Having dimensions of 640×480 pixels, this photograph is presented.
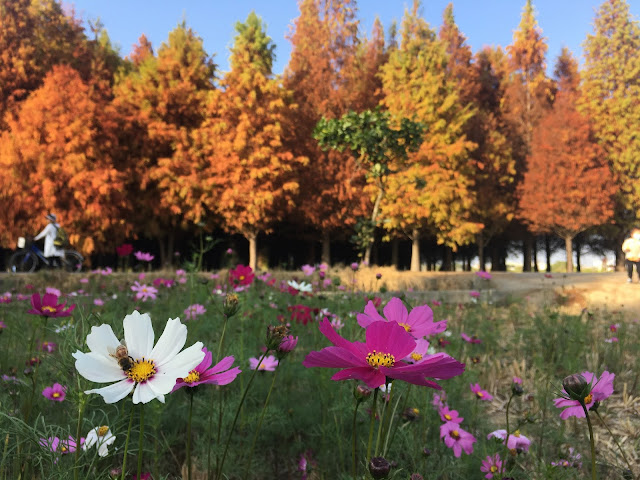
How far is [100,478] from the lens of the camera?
1.16 meters

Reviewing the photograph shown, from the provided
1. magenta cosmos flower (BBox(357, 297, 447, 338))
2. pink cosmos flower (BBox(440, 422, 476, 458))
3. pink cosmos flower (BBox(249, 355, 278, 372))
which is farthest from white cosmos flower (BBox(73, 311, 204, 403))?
pink cosmos flower (BBox(249, 355, 278, 372))

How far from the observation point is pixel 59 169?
13812mm

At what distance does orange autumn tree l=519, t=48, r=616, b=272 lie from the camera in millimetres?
19844

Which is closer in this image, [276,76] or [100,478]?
[100,478]

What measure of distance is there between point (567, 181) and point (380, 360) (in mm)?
22245

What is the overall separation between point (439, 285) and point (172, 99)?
1210 cm

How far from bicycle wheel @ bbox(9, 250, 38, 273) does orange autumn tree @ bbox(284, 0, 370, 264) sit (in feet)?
27.9

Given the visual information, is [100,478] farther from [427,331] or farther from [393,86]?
[393,86]

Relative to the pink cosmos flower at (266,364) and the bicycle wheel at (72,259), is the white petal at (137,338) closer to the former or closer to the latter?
the pink cosmos flower at (266,364)

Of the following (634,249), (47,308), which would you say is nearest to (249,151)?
(634,249)

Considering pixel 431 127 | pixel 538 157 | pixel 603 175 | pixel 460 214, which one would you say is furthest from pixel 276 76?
pixel 603 175

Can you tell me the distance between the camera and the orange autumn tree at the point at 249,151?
15297mm

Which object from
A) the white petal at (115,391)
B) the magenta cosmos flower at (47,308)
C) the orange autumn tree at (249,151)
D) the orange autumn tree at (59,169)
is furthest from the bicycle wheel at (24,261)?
the white petal at (115,391)

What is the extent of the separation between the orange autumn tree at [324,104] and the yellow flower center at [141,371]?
15805 mm
